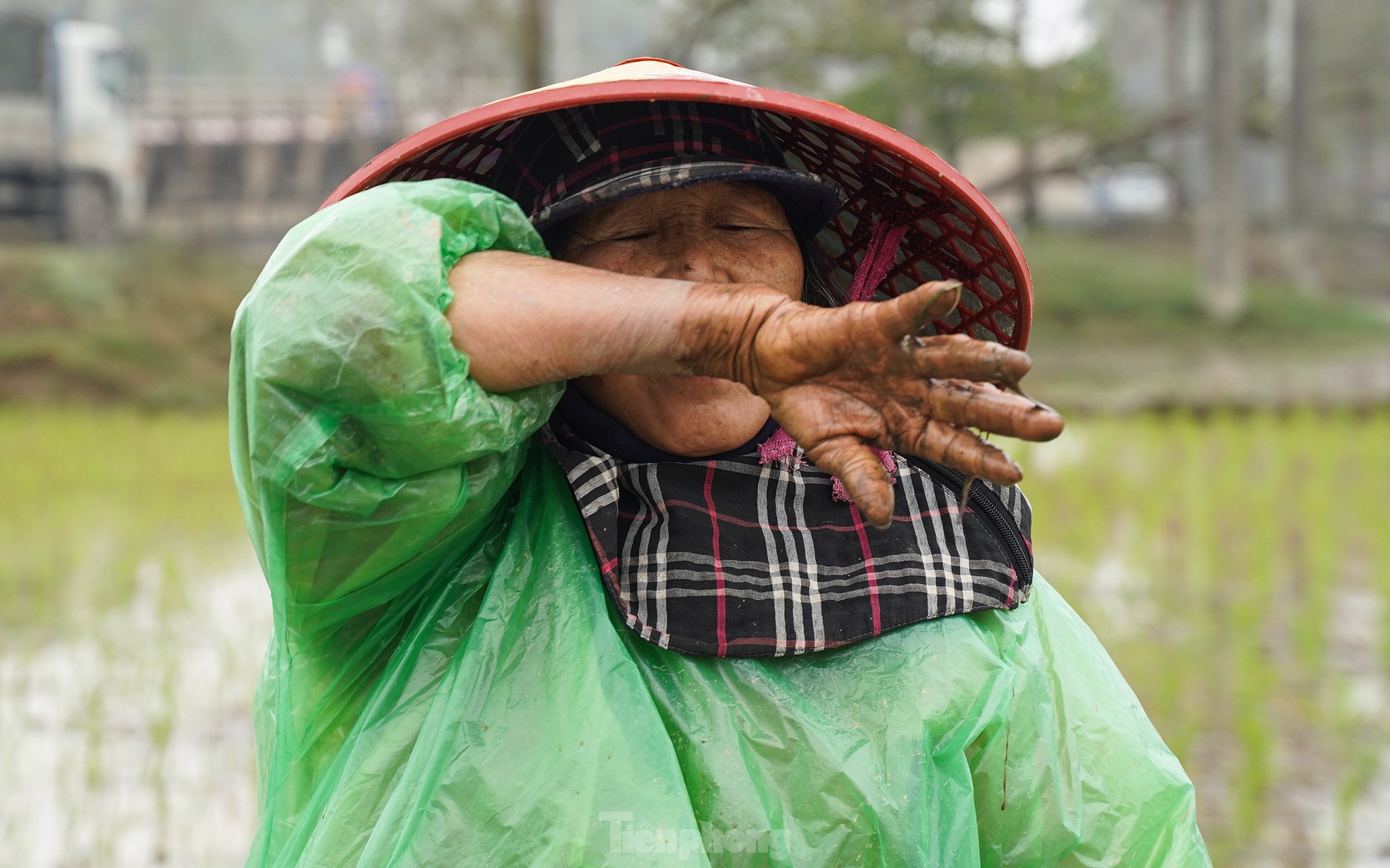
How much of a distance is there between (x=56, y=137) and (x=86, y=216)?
28.7 inches

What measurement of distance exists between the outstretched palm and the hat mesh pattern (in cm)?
33

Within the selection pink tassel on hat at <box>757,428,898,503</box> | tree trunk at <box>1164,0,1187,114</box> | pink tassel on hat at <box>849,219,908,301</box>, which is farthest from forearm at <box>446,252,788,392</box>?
tree trunk at <box>1164,0,1187,114</box>

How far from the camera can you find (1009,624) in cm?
111

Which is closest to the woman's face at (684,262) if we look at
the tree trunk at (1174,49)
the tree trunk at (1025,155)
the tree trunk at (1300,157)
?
the tree trunk at (1025,155)

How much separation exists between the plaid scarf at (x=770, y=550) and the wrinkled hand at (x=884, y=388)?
10.1 inches

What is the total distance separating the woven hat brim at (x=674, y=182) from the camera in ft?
3.31

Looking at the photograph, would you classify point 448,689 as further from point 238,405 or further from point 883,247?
point 883,247

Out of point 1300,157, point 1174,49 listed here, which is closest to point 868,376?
point 1300,157

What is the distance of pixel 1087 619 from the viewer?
12.1 ft

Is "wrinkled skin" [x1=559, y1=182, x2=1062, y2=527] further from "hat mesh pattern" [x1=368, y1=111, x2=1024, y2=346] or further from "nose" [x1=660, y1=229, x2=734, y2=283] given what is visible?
"hat mesh pattern" [x1=368, y1=111, x2=1024, y2=346]

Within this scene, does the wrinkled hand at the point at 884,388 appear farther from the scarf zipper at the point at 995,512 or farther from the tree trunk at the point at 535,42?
the tree trunk at the point at 535,42

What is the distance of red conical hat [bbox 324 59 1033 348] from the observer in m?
0.93

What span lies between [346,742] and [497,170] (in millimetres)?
564

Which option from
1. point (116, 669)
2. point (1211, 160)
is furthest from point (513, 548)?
point (1211, 160)
